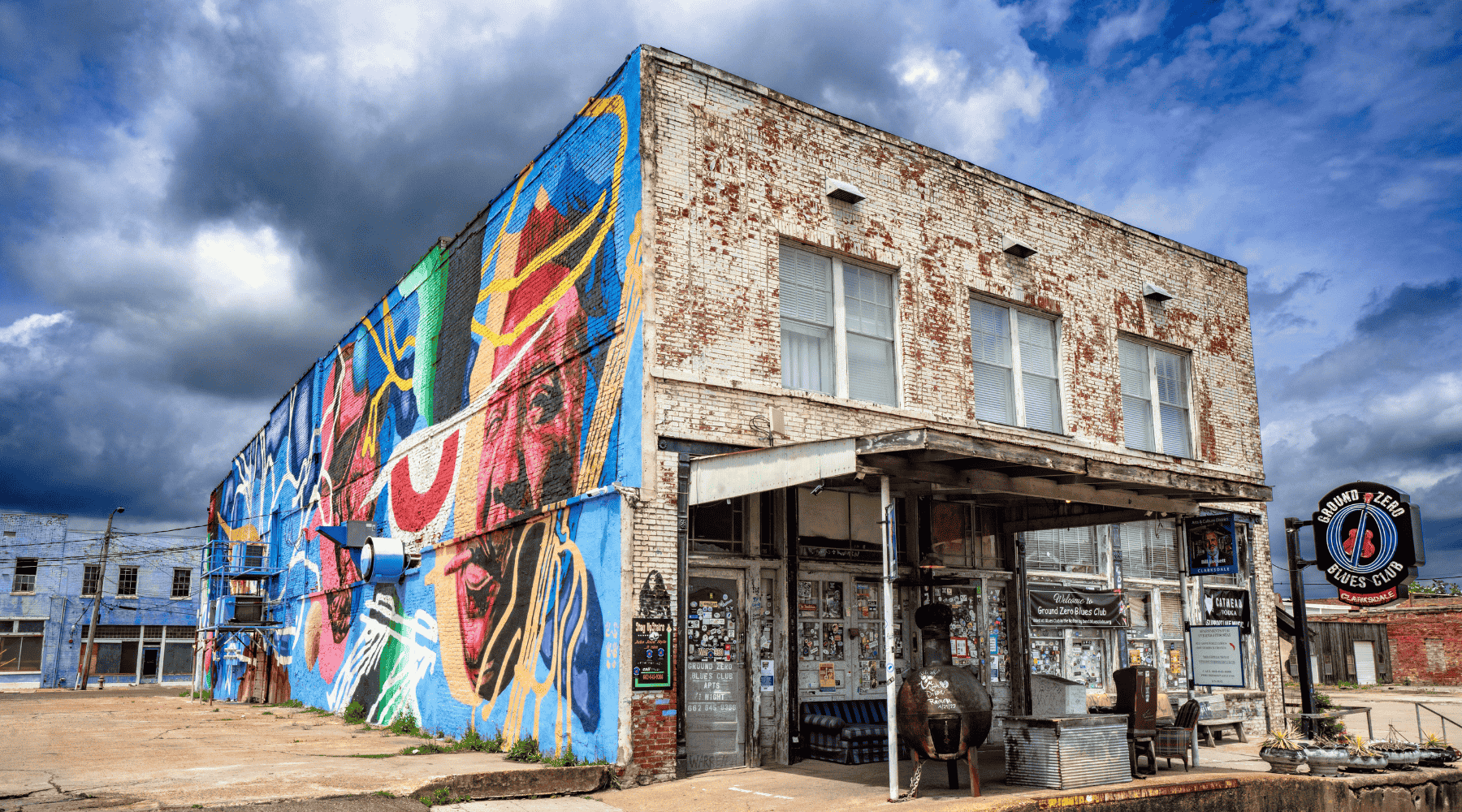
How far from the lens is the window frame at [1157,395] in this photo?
1655cm

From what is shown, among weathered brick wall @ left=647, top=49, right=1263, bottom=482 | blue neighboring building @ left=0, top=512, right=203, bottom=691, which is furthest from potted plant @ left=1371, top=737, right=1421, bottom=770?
blue neighboring building @ left=0, top=512, right=203, bottom=691

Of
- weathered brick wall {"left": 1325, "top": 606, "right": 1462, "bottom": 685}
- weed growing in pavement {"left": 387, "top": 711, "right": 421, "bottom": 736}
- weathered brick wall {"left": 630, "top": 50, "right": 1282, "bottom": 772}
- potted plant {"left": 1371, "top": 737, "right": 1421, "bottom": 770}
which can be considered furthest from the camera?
weathered brick wall {"left": 1325, "top": 606, "right": 1462, "bottom": 685}

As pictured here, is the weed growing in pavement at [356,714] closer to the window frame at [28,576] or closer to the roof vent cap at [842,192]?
the roof vent cap at [842,192]

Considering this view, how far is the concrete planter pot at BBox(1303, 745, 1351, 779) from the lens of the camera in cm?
1132

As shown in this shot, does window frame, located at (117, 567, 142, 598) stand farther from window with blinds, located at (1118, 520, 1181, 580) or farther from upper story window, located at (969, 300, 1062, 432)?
window with blinds, located at (1118, 520, 1181, 580)

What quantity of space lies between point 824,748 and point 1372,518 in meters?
8.34

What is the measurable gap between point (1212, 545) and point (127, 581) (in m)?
49.8

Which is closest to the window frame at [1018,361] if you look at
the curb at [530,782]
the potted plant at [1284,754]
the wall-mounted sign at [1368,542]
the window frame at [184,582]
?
the wall-mounted sign at [1368,542]

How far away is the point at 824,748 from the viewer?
39.0ft

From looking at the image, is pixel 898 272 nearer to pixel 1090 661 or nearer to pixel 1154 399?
pixel 1154 399

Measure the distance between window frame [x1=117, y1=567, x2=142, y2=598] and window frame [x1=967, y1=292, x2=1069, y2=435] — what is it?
48.0 m

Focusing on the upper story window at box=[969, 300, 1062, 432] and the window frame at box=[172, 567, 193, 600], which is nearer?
the upper story window at box=[969, 300, 1062, 432]

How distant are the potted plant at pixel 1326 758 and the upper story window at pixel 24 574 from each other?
52.0m

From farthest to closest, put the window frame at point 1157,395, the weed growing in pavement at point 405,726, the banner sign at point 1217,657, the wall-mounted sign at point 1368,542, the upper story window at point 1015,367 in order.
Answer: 1. the window frame at point 1157,395
2. the weed growing in pavement at point 405,726
3. the upper story window at point 1015,367
4. the banner sign at point 1217,657
5. the wall-mounted sign at point 1368,542
